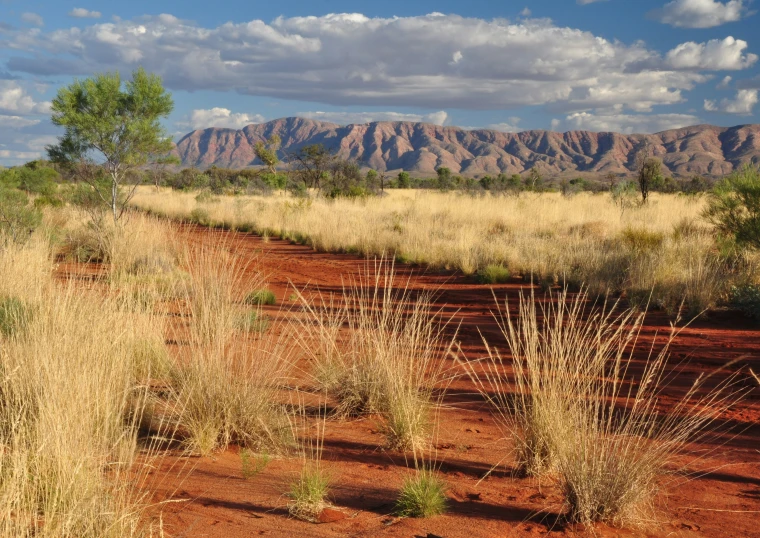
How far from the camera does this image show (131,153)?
15.2 metres

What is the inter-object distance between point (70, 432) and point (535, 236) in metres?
16.7

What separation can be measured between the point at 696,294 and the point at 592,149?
647 ft

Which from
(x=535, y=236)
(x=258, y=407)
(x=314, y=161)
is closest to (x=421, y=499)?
(x=258, y=407)

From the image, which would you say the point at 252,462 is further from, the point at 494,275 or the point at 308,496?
the point at 494,275

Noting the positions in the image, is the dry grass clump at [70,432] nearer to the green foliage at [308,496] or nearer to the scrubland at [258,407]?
the scrubland at [258,407]

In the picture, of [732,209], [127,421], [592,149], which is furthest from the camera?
[592,149]

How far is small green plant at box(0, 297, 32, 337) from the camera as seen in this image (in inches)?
199

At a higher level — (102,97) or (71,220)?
(102,97)

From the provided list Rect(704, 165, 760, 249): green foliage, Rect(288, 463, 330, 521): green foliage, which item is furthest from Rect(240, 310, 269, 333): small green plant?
Rect(704, 165, 760, 249): green foliage

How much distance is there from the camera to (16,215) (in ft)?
42.9

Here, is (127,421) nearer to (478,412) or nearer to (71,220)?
(478,412)

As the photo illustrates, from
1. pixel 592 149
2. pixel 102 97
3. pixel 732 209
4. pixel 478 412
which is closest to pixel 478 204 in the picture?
pixel 732 209

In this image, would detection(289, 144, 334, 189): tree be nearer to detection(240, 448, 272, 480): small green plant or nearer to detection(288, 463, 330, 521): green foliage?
detection(240, 448, 272, 480): small green plant

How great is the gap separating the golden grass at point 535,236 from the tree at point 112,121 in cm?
593
